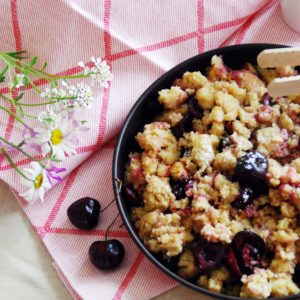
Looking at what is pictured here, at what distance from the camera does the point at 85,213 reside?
1.52 metres

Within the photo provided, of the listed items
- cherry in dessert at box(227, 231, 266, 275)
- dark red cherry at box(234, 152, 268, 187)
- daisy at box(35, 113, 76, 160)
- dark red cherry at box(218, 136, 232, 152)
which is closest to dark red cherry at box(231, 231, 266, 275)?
cherry in dessert at box(227, 231, 266, 275)

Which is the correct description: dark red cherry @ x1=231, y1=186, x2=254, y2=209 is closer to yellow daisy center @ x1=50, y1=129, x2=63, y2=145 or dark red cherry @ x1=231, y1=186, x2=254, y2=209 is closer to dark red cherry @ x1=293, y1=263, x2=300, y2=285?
dark red cherry @ x1=293, y1=263, x2=300, y2=285

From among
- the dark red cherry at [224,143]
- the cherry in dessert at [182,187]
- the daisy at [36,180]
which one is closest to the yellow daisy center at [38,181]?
the daisy at [36,180]

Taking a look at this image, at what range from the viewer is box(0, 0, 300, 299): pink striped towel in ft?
5.33

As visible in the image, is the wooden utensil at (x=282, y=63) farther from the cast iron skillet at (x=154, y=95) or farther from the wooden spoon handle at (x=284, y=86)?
the cast iron skillet at (x=154, y=95)

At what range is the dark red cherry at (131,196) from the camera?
144cm

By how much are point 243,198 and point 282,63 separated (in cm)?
34

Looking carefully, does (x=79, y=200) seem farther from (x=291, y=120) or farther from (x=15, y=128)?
(x=291, y=120)

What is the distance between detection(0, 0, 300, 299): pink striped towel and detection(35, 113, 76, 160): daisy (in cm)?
25

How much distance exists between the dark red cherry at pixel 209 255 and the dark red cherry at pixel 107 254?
0.26 meters

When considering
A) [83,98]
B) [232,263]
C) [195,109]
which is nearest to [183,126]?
[195,109]

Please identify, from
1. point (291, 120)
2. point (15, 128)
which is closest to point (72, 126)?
point (15, 128)

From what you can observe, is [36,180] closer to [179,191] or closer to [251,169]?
[179,191]

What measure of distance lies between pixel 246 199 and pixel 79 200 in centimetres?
48
